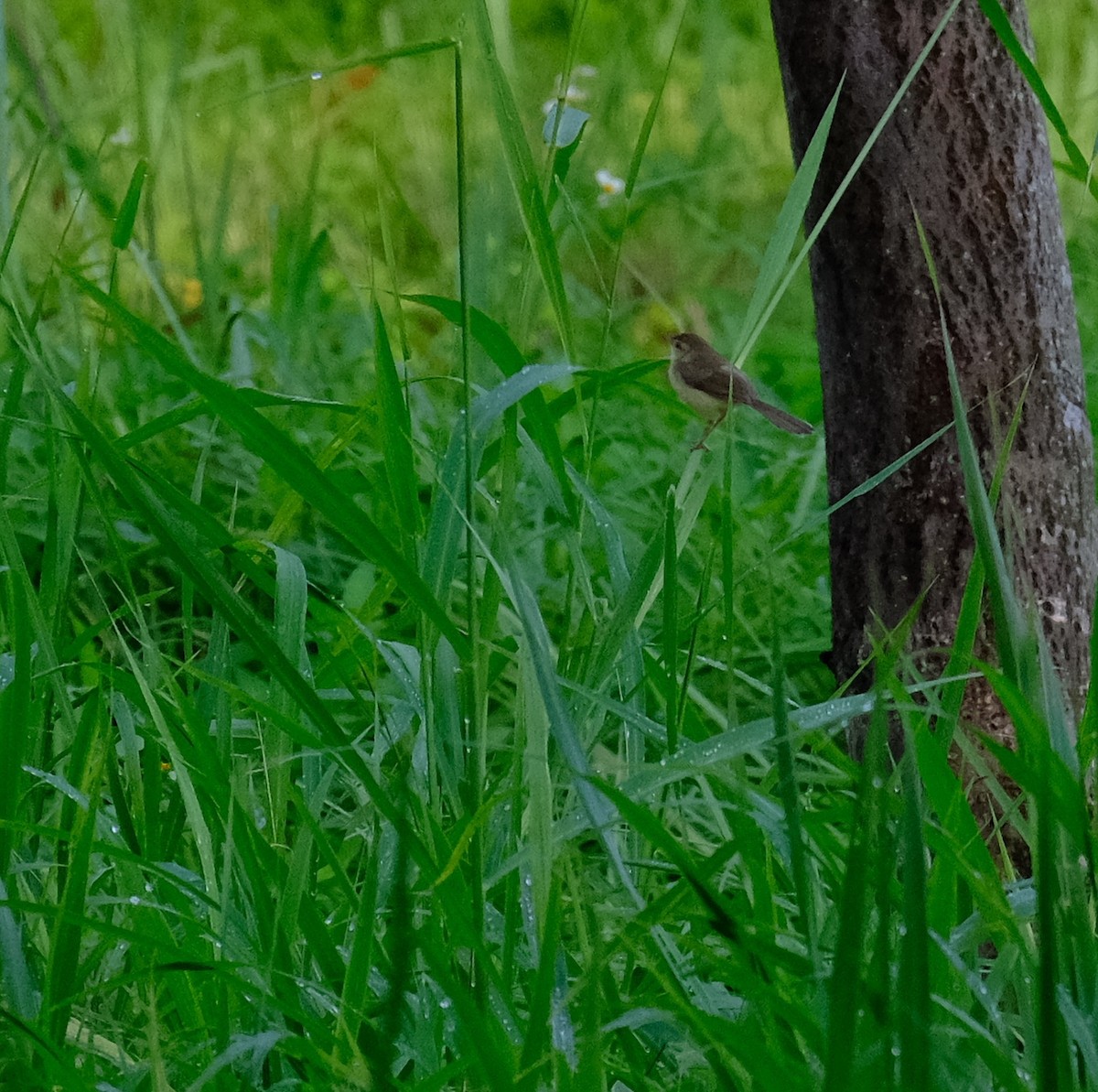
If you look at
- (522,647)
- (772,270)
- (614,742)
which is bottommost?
(614,742)

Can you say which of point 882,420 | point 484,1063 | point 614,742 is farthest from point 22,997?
point 614,742

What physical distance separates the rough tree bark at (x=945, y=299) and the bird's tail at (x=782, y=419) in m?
0.62

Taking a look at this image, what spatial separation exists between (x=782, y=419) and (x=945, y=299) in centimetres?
76

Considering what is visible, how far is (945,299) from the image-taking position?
1519 mm

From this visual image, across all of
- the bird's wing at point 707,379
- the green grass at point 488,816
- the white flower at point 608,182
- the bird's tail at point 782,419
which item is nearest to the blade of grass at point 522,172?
the green grass at point 488,816

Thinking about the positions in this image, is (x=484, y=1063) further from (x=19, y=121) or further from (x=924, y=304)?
(x=19, y=121)

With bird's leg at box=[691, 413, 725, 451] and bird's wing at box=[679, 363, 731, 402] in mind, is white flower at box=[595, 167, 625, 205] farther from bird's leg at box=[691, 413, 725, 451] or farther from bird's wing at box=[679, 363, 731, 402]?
bird's leg at box=[691, 413, 725, 451]

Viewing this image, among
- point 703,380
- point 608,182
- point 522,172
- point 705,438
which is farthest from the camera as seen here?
point 608,182

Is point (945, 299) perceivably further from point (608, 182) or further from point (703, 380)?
point (608, 182)

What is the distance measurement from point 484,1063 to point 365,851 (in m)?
0.52

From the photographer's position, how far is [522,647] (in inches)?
36.2

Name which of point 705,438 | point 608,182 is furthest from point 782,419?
point 608,182

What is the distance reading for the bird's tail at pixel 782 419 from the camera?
7.29 feet

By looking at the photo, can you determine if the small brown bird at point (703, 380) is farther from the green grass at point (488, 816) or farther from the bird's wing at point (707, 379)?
the green grass at point (488, 816)
